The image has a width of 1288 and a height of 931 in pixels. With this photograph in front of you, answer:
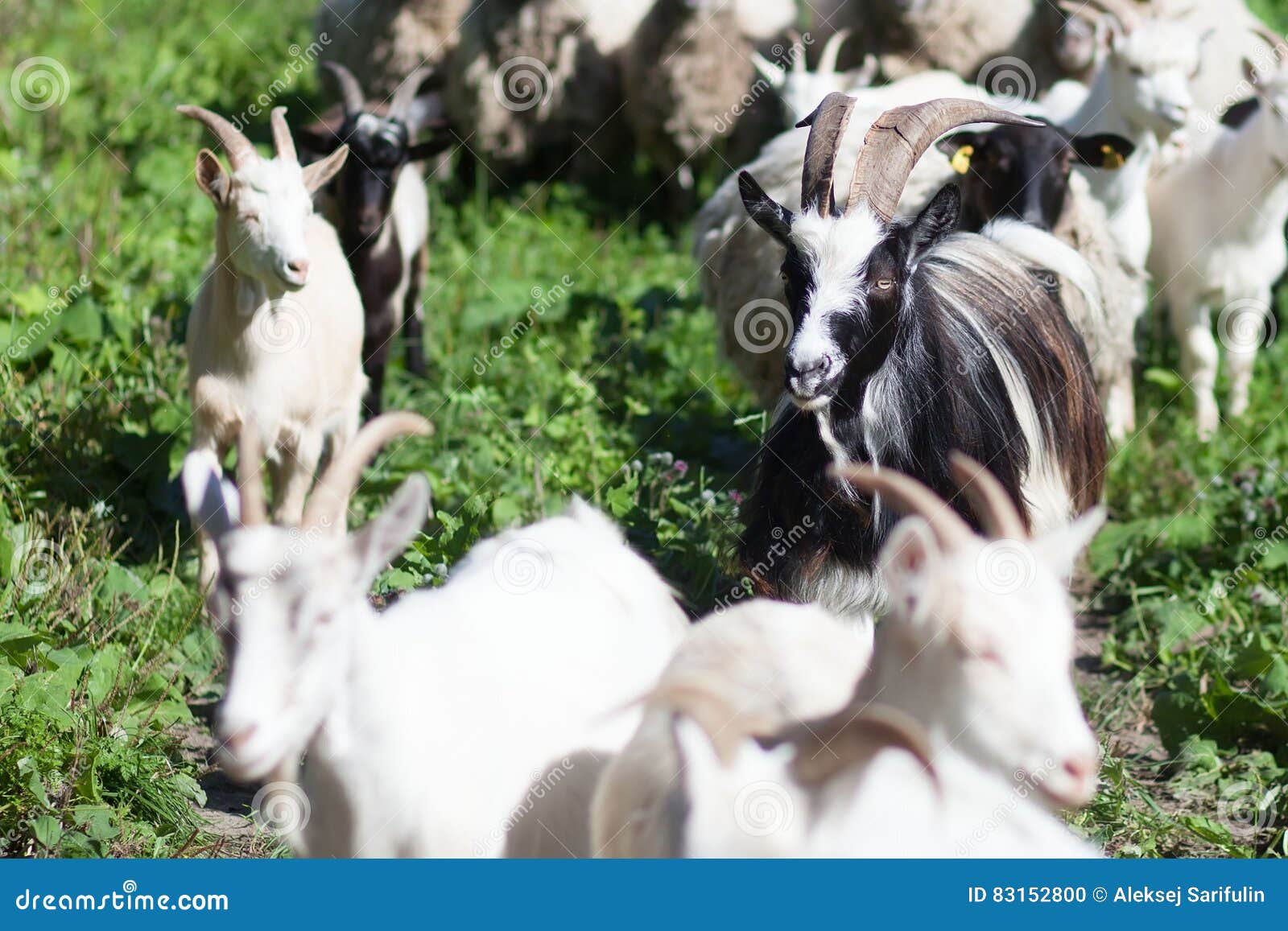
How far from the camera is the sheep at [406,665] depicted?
2551mm

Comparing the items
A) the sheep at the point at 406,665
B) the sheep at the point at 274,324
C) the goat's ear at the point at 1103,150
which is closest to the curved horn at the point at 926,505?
the sheep at the point at 406,665

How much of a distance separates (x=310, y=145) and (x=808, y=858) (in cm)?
447

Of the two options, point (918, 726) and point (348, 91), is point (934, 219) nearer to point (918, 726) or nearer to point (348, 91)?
point (918, 726)

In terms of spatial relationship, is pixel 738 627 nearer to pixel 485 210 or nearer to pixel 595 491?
pixel 595 491

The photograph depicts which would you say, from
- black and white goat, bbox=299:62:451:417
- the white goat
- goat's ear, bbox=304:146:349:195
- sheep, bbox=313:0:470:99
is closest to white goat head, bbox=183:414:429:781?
the white goat

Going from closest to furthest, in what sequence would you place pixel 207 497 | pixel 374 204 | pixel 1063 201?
pixel 207 497 < pixel 1063 201 < pixel 374 204

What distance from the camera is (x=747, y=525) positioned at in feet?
14.1

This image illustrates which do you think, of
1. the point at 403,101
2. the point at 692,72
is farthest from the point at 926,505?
the point at 692,72

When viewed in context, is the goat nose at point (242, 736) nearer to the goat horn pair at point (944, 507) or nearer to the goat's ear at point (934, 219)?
the goat horn pair at point (944, 507)

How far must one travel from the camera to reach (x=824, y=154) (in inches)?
157

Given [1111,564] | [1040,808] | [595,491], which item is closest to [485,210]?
[595,491]

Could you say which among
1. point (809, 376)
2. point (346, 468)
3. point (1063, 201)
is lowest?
point (1063, 201)

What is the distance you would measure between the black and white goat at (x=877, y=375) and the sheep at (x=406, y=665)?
823 mm

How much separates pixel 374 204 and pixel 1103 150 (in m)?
2.84
